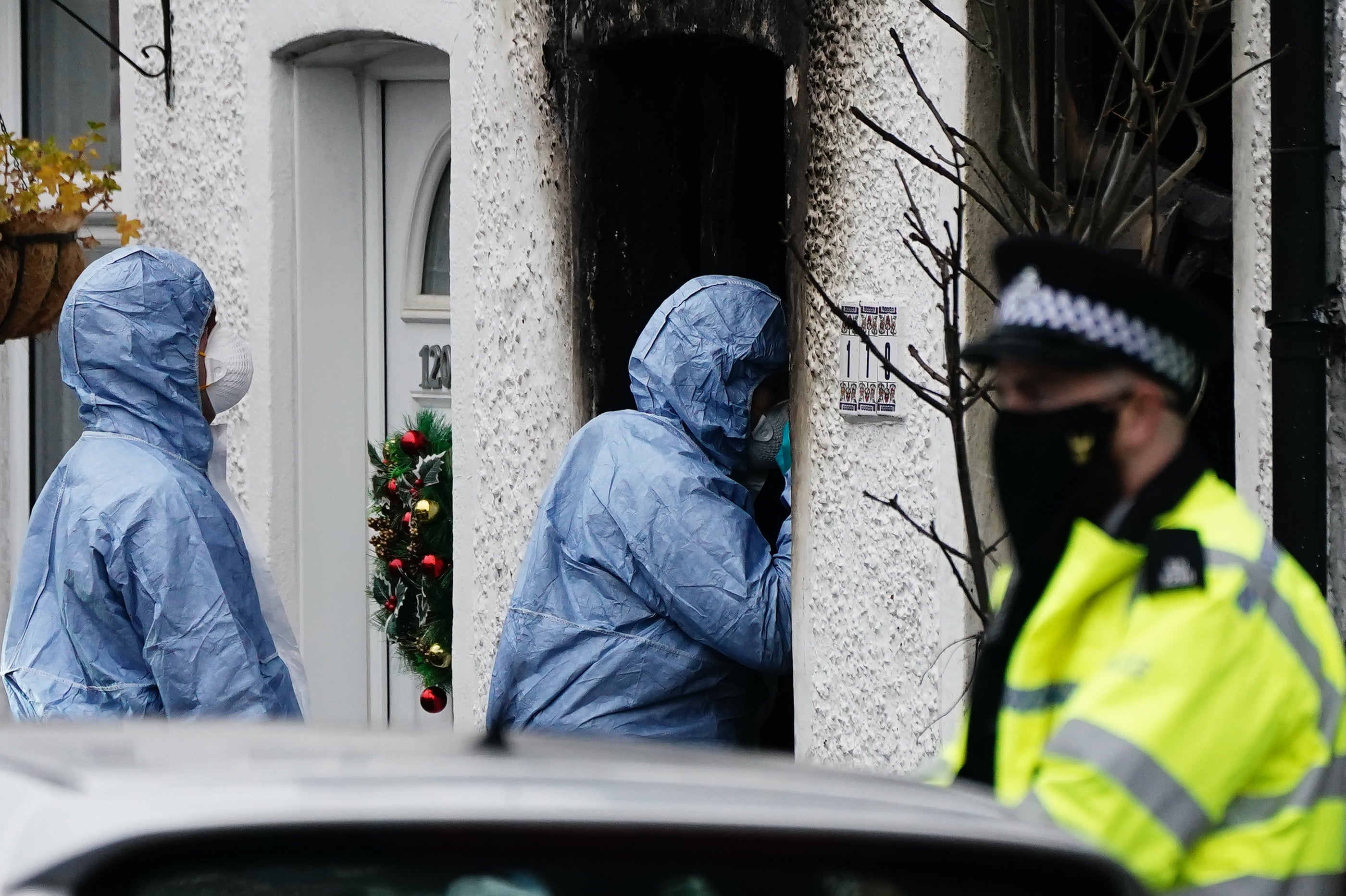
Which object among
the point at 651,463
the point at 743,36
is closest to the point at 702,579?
the point at 651,463

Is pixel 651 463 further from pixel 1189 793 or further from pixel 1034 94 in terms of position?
pixel 1189 793

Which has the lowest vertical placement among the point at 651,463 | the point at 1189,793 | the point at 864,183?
the point at 1189,793

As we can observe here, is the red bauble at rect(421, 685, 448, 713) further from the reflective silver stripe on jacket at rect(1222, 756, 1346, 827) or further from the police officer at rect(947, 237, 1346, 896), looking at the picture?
the reflective silver stripe on jacket at rect(1222, 756, 1346, 827)

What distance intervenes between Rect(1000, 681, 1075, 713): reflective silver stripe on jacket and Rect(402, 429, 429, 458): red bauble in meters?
4.10

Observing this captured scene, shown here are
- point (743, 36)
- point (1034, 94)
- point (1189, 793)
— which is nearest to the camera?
point (1189, 793)

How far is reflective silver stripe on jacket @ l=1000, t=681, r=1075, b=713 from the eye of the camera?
2021 mm

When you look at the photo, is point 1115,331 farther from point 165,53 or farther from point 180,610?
point 165,53

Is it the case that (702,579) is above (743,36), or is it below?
below

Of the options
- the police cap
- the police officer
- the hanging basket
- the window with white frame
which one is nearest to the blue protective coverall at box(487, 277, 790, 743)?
the police officer

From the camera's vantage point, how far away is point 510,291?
5.58 metres

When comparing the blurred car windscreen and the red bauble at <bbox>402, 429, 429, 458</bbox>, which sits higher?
the red bauble at <bbox>402, 429, 429, 458</bbox>

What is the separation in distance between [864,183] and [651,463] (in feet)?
3.57

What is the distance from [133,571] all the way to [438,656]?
7.09 ft

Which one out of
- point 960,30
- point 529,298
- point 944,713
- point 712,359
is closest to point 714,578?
point 712,359
